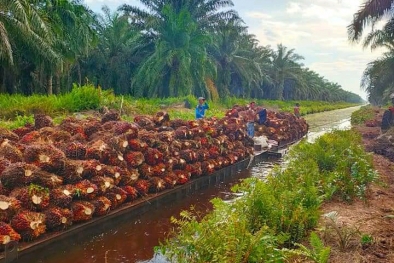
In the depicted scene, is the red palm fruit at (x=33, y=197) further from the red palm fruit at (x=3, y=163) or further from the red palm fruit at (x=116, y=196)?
the red palm fruit at (x=116, y=196)

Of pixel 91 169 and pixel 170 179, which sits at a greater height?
pixel 91 169

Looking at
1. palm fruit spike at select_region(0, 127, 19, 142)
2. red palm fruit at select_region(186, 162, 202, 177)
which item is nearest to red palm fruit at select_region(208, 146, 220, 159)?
red palm fruit at select_region(186, 162, 202, 177)

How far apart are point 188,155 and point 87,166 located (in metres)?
3.06

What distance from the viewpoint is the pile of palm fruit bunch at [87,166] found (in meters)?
4.96

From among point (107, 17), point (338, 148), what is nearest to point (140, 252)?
point (338, 148)

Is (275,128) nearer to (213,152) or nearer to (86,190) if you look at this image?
(213,152)

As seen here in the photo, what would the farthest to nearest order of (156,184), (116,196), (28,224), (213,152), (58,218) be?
1. (213,152)
2. (156,184)
3. (116,196)
4. (58,218)
5. (28,224)

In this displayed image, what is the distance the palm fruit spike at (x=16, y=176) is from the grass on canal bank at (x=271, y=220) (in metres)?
2.16

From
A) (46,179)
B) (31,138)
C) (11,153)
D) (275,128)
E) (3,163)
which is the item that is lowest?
(275,128)

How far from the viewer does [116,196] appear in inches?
245

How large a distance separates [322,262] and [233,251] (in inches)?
31.9

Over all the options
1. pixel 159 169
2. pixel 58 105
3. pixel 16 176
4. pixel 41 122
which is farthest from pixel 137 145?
pixel 58 105

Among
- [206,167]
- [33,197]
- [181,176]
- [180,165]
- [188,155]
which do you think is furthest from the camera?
[206,167]

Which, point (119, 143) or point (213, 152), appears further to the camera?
point (213, 152)
